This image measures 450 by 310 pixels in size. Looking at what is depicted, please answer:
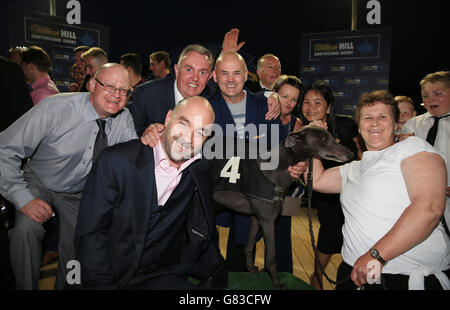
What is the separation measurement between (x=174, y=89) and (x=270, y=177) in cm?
126

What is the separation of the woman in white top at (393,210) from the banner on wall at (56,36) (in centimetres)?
694

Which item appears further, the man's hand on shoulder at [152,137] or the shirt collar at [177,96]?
the shirt collar at [177,96]

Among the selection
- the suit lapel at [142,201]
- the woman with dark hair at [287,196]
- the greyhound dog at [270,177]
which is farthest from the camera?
the woman with dark hair at [287,196]

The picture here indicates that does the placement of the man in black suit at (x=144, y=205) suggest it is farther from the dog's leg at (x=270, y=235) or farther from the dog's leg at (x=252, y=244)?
the dog's leg at (x=252, y=244)

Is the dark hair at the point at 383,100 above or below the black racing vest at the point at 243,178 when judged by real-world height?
above

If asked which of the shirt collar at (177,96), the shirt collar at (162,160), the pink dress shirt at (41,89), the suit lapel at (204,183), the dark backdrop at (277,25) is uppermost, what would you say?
the dark backdrop at (277,25)

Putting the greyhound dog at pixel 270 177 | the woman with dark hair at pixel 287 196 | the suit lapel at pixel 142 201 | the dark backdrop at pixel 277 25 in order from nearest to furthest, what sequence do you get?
the suit lapel at pixel 142 201
the greyhound dog at pixel 270 177
the woman with dark hair at pixel 287 196
the dark backdrop at pixel 277 25

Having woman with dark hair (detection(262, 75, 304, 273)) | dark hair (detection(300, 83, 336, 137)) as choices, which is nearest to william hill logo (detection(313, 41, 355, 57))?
woman with dark hair (detection(262, 75, 304, 273))

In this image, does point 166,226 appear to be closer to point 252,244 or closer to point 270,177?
point 270,177

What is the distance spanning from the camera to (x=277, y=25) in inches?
439

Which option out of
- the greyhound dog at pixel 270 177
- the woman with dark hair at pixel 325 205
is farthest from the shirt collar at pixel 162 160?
the woman with dark hair at pixel 325 205

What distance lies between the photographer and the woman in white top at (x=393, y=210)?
5.49 ft

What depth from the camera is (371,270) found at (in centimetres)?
170

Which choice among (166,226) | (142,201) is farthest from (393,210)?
(142,201)
